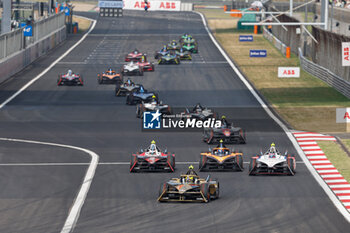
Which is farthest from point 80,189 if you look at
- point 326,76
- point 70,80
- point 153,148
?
point 326,76

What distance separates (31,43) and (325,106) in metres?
34.0

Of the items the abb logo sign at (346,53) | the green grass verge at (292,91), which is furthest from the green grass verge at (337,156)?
the abb logo sign at (346,53)

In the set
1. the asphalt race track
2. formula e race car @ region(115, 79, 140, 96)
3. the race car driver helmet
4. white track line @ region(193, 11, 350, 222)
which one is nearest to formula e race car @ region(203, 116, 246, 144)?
the asphalt race track

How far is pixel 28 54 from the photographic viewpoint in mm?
74125

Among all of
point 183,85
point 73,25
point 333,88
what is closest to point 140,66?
point 183,85

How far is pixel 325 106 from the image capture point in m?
51.9

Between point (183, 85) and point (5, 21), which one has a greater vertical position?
point (5, 21)

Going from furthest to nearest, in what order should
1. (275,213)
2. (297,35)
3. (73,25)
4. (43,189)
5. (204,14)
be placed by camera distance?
(204,14)
(73,25)
(297,35)
(43,189)
(275,213)

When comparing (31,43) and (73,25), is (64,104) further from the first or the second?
(73,25)

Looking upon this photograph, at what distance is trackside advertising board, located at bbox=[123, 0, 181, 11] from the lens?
122 metres

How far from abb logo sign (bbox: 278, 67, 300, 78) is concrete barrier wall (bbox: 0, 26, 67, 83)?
66.3ft

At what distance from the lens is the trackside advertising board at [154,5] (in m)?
122

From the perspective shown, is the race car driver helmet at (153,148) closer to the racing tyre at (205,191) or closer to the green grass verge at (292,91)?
the racing tyre at (205,191)

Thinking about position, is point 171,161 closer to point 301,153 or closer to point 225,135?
point 225,135
